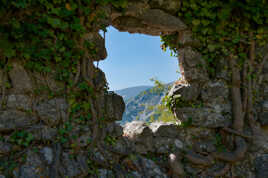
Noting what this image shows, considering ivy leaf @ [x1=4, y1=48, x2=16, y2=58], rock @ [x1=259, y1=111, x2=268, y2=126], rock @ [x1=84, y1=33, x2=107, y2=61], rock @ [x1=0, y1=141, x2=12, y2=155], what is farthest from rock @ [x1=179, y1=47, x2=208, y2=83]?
rock @ [x1=0, y1=141, x2=12, y2=155]

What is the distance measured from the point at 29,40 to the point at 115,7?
1.25 m

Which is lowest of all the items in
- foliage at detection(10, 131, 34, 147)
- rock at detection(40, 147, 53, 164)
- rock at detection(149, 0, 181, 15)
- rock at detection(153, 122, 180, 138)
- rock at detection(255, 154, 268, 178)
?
rock at detection(255, 154, 268, 178)

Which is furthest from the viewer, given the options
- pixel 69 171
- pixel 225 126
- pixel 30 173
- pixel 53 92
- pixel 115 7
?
pixel 225 126

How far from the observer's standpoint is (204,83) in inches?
121

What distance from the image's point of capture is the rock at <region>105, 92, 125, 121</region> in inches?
98.3

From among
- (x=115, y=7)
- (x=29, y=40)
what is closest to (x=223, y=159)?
(x=115, y=7)

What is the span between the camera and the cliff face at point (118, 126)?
2.02m

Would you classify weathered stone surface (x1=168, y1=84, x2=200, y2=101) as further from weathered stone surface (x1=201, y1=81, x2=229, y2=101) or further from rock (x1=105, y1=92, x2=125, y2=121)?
rock (x1=105, y1=92, x2=125, y2=121)

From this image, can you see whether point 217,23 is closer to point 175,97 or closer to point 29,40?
point 175,97

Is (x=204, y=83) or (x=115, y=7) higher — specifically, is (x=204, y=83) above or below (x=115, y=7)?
below

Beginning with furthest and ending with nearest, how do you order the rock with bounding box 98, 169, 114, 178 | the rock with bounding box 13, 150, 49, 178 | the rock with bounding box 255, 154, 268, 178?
the rock with bounding box 255, 154, 268, 178 → the rock with bounding box 98, 169, 114, 178 → the rock with bounding box 13, 150, 49, 178

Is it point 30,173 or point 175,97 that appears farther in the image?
point 175,97

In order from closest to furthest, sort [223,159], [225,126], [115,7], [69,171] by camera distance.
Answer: [69,171]
[115,7]
[223,159]
[225,126]

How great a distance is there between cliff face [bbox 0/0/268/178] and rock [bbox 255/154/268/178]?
0.01 meters
